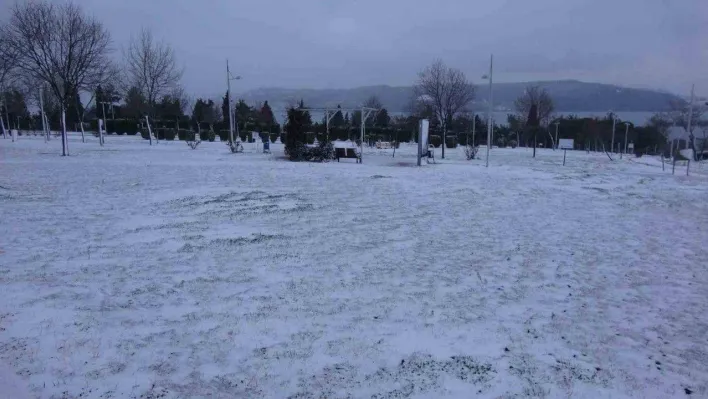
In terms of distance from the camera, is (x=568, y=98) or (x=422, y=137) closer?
(x=422, y=137)

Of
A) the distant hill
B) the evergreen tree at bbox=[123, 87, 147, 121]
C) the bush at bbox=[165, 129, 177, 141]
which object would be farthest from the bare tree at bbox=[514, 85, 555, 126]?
the evergreen tree at bbox=[123, 87, 147, 121]

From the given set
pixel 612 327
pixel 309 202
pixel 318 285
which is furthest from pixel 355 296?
pixel 309 202

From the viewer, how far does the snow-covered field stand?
403 cm

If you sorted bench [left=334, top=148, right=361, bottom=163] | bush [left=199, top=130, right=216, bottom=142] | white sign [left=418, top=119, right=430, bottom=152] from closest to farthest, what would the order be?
white sign [left=418, top=119, right=430, bottom=152] < bench [left=334, top=148, right=361, bottom=163] < bush [left=199, top=130, right=216, bottom=142]

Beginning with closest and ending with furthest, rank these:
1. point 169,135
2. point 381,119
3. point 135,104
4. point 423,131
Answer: point 423,131, point 169,135, point 135,104, point 381,119

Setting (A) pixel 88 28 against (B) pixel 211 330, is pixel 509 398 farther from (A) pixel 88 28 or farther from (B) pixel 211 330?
(A) pixel 88 28

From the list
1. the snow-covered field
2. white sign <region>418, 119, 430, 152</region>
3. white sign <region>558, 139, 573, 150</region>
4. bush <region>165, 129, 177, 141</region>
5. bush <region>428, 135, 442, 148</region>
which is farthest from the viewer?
white sign <region>558, 139, 573, 150</region>

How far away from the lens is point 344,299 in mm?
5676

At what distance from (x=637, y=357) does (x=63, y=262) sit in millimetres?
6982

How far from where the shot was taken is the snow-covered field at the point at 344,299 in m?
4.03

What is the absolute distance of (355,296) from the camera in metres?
5.79

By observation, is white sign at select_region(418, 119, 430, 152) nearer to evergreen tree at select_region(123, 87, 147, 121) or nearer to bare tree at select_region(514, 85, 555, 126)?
evergreen tree at select_region(123, 87, 147, 121)

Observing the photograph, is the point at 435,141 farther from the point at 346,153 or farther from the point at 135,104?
the point at 135,104

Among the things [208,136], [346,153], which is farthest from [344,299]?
[208,136]
